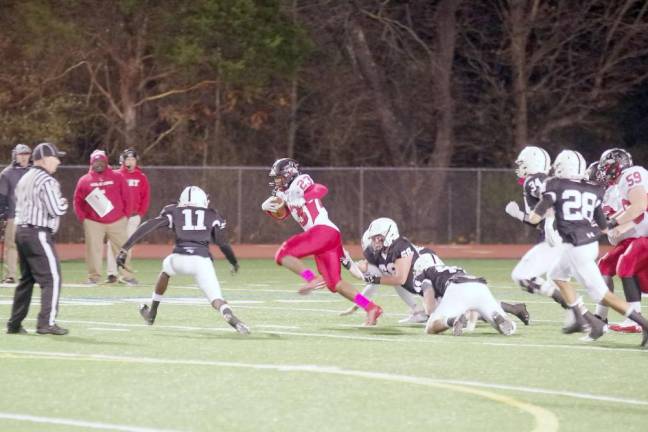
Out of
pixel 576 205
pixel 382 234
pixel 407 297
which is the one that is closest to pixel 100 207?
pixel 407 297

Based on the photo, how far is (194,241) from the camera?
12938mm

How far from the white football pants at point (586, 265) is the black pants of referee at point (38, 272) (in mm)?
4477

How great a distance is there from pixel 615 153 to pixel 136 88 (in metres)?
21.2

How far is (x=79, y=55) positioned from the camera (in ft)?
108

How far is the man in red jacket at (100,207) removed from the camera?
63.5 feet

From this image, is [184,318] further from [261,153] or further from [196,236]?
[261,153]

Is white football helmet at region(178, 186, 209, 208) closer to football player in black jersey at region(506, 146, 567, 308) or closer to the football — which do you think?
the football

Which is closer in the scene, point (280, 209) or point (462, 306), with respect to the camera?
point (462, 306)

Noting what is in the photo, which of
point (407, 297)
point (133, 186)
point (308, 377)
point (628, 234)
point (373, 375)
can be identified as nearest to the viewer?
point (308, 377)

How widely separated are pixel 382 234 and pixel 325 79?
21932 millimetres

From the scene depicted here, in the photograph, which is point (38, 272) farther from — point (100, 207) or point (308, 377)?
point (100, 207)

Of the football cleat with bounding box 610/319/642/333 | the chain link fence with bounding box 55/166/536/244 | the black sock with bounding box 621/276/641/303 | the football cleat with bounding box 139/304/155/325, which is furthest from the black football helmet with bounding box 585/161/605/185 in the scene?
the chain link fence with bounding box 55/166/536/244

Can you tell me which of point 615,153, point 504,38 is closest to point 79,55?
point 504,38

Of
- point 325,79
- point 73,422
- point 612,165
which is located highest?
point 325,79
